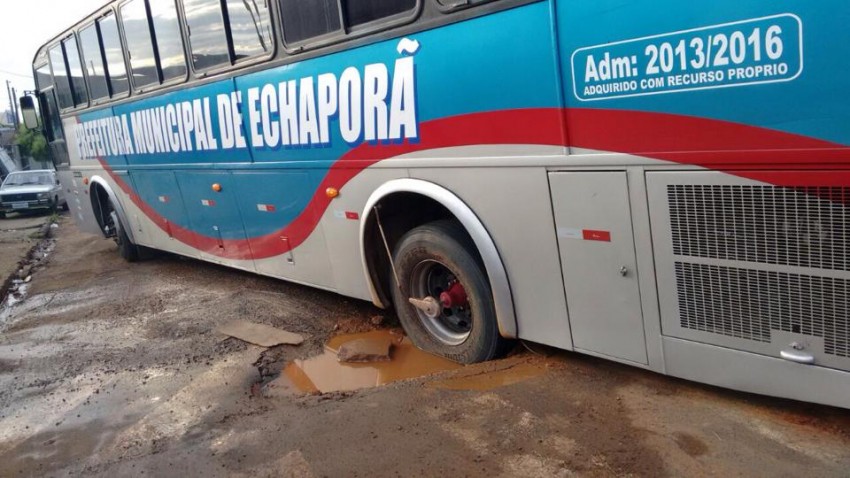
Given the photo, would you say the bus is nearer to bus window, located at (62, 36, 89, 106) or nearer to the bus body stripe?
the bus body stripe

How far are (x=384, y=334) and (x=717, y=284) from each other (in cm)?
307

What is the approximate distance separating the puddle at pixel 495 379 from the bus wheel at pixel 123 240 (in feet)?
24.3

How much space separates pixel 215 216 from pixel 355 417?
3961 mm

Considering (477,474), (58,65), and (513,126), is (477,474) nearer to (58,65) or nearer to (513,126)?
(513,126)

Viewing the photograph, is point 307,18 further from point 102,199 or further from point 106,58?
point 102,199

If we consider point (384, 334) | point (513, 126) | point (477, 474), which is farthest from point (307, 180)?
point (477, 474)

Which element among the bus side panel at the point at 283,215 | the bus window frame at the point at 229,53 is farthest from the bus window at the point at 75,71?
the bus side panel at the point at 283,215

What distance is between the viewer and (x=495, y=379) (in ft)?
13.9

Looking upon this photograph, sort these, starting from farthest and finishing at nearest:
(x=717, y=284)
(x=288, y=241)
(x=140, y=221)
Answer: (x=140, y=221)
(x=288, y=241)
(x=717, y=284)

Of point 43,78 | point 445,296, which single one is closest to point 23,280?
point 43,78

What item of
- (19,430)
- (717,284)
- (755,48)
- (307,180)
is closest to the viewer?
(755,48)

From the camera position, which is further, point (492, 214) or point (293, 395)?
point (293, 395)

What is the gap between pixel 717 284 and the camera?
3141mm

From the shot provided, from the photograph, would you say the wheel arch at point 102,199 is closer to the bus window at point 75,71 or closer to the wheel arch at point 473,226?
the bus window at point 75,71
